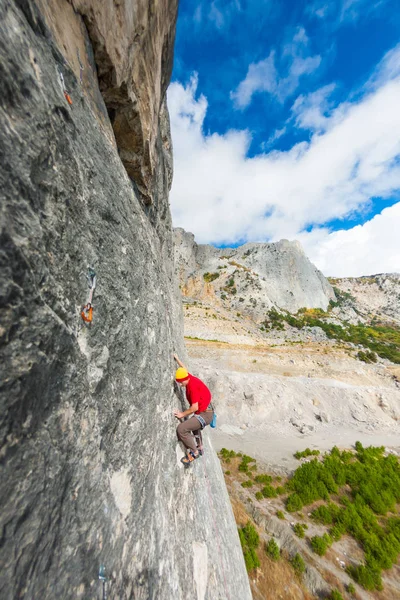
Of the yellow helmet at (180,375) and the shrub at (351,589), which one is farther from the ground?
the yellow helmet at (180,375)

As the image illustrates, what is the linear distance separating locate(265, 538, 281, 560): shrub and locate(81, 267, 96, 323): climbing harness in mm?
11903

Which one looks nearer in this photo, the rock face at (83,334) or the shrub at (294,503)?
the rock face at (83,334)

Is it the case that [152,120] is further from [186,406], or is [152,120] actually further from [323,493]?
[323,493]

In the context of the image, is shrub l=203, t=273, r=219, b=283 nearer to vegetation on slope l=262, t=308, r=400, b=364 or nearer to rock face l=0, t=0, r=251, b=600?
vegetation on slope l=262, t=308, r=400, b=364

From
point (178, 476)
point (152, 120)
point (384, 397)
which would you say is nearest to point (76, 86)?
point (152, 120)

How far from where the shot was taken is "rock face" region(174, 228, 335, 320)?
5247 centimetres

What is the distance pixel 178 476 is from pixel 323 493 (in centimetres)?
1128

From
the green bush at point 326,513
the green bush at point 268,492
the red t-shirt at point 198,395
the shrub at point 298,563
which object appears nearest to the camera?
the red t-shirt at point 198,395

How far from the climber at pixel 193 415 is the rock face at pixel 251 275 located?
4411 cm

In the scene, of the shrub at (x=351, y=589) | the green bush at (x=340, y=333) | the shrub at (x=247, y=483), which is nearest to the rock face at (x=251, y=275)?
the green bush at (x=340, y=333)

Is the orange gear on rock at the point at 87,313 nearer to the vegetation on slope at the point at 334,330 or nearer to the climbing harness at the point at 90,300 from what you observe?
the climbing harness at the point at 90,300

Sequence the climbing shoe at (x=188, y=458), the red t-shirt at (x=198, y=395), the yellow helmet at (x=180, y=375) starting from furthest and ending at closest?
the red t-shirt at (x=198, y=395) → the yellow helmet at (x=180, y=375) → the climbing shoe at (x=188, y=458)

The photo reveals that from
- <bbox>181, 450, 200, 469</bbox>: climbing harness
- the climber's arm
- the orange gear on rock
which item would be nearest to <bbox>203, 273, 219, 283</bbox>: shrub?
the climber's arm

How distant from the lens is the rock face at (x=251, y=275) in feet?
172
